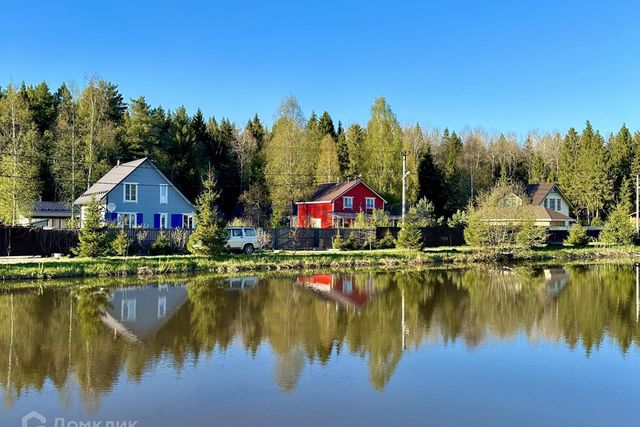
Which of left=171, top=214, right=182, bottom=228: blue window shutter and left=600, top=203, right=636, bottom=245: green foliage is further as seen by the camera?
left=600, top=203, right=636, bottom=245: green foliage

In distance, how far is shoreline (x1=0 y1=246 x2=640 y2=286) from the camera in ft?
79.9

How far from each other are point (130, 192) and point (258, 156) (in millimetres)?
22915

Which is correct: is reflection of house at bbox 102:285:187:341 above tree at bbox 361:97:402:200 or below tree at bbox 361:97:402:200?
below

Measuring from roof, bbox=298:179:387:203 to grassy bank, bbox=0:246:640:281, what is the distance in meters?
16.7

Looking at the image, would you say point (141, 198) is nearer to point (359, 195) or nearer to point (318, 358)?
point (359, 195)

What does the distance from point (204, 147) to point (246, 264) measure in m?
38.4

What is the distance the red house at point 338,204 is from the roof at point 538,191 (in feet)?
58.2

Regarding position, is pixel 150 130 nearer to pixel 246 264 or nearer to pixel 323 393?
pixel 246 264

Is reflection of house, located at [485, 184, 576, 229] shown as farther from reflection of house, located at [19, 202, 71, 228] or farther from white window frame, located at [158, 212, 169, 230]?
reflection of house, located at [19, 202, 71, 228]

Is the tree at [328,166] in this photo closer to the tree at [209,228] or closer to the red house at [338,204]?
the red house at [338,204]

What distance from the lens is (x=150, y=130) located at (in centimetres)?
5644

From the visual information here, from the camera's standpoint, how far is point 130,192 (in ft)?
140

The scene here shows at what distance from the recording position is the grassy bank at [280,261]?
24375 mm

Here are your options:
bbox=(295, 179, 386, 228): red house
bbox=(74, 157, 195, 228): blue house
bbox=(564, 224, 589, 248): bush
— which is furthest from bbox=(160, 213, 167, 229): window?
bbox=(564, 224, 589, 248): bush
